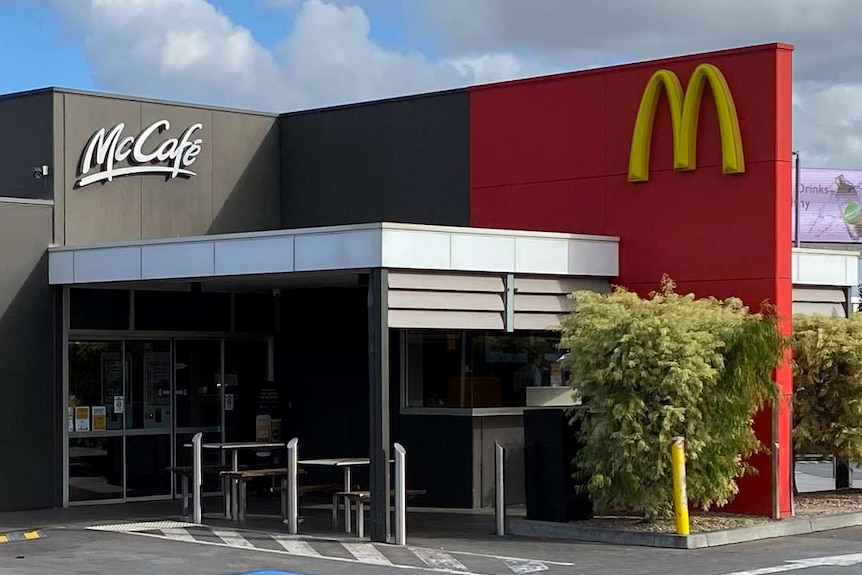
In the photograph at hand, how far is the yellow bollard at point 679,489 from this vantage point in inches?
611

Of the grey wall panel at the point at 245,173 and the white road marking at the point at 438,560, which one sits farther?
the grey wall panel at the point at 245,173

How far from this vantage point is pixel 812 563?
14.4 meters

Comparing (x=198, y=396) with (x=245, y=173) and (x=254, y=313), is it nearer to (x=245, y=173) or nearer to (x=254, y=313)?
(x=254, y=313)

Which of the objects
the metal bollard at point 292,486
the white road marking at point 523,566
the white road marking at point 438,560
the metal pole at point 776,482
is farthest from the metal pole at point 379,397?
the metal pole at point 776,482

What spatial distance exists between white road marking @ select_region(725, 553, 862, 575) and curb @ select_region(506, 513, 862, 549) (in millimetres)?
1240

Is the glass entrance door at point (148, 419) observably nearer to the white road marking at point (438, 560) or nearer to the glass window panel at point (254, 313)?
the glass window panel at point (254, 313)

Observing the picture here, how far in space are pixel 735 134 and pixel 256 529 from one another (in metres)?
7.31

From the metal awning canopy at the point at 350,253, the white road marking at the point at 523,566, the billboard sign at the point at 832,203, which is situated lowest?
the white road marking at the point at 523,566

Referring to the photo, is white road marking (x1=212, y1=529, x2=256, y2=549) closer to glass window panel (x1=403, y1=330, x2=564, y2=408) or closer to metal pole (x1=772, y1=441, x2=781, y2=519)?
glass window panel (x1=403, y1=330, x2=564, y2=408)

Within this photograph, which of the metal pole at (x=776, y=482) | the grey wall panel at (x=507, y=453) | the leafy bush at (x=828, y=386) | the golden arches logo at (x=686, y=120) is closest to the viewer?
the metal pole at (x=776, y=482)

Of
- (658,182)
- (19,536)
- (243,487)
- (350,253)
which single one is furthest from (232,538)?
(658,182)

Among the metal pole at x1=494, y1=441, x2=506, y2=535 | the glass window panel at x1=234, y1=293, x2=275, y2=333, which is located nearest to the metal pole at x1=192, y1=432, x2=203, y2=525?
the metal pole at x1=494, y1=441, x2=506, y2=535

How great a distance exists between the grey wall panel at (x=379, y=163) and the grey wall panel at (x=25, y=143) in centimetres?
392

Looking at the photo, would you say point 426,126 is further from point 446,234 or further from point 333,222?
point 446,234
